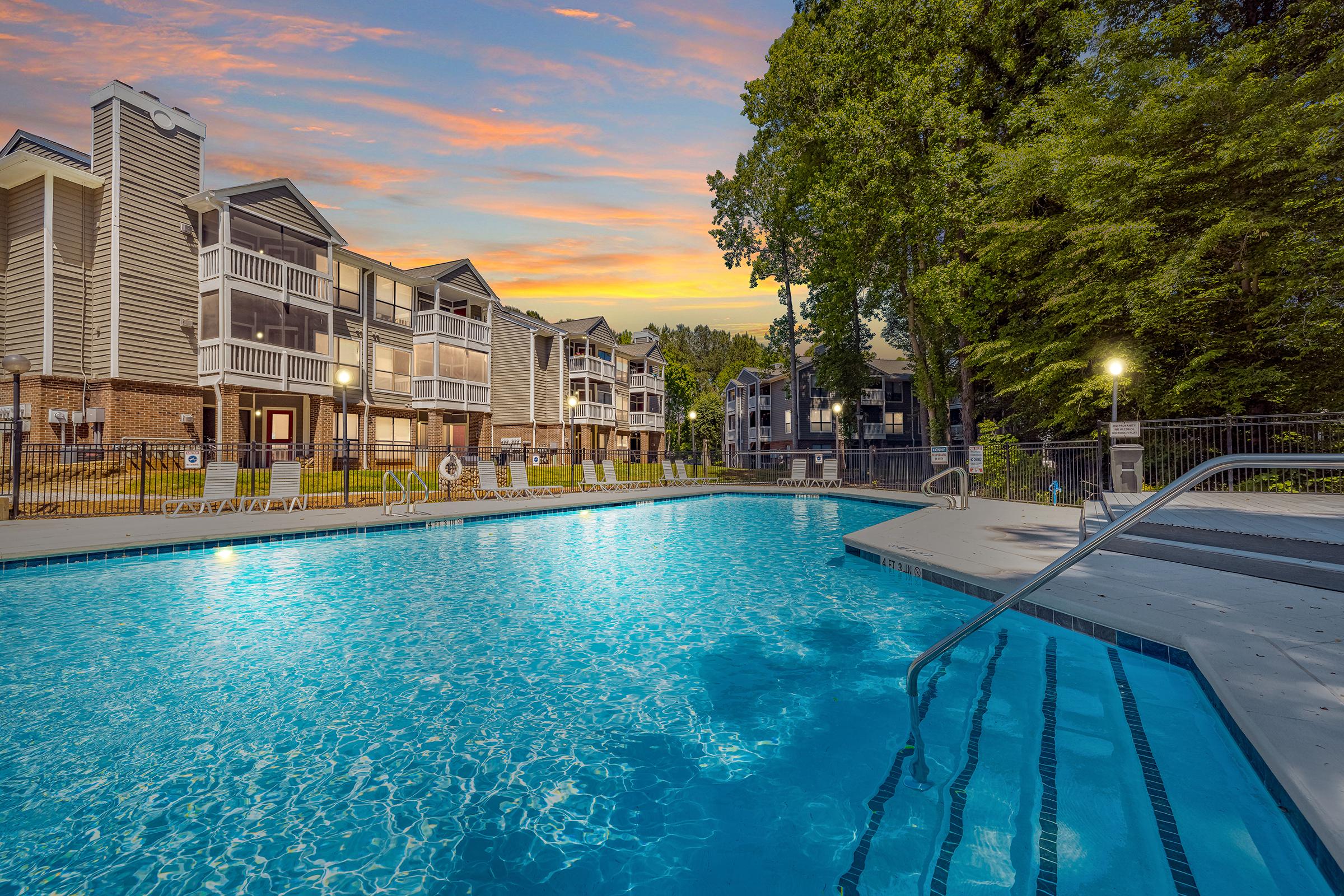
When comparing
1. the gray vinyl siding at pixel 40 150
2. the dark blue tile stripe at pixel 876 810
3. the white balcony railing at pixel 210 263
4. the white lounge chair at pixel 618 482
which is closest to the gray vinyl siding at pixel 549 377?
the white lounge chair at pixel 618 482

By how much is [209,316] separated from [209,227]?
335 centimetres

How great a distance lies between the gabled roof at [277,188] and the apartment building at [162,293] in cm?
6

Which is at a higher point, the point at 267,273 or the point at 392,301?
the point at 392,301

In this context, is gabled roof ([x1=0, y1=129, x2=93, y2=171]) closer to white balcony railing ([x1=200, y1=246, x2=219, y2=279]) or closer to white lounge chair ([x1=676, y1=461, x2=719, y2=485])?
white balcony railing ([x1=200, y1=246, x2=219, y2=279])

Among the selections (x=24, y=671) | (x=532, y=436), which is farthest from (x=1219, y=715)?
(x=532, y=436)

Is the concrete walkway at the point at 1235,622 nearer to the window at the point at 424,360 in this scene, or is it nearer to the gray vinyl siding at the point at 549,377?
the window at the point at 424,360

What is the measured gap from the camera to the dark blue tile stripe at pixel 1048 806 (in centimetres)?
243

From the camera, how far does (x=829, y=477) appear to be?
2412 centimetres

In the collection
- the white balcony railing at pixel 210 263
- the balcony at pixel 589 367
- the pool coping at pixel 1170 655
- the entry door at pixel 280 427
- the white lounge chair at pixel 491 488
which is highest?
the white balcony railing at pixel 210 263

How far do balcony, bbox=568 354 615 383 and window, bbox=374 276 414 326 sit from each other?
11440 millimetres

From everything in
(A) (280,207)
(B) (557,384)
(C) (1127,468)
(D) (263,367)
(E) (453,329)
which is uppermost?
(A) (280,207)

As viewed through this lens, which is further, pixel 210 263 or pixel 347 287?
pixel 347 287

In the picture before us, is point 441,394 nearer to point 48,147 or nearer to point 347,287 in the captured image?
point 347,287

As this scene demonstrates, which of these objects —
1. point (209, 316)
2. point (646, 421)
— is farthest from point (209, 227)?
point (646, 421)
